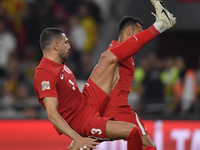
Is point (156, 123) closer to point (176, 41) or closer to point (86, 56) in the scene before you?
point (86, 56)

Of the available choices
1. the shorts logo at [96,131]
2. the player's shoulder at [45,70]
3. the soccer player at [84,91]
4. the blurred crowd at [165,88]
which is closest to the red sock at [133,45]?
the soccer player at [84,91]

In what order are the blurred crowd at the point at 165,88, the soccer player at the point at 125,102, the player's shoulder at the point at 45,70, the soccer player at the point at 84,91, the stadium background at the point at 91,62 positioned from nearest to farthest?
the soccer player at the point at 84,91 < the player's shoulder at the point at 45,70 < the soccer player at the point at 125,102 < the stadium background at the point at 91,62 < the blurred crowd at the point at 165,88

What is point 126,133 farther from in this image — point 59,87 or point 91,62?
point 91,62

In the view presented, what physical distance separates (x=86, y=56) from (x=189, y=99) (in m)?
2.61

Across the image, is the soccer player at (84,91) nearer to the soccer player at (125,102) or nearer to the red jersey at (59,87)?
the red jersey at (59,87)

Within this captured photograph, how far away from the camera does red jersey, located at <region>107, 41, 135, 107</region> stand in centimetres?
427

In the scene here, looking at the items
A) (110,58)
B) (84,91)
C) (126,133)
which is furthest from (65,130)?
(110,58)

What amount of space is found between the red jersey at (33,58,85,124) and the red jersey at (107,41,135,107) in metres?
0.59

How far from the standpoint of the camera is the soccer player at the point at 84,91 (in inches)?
135

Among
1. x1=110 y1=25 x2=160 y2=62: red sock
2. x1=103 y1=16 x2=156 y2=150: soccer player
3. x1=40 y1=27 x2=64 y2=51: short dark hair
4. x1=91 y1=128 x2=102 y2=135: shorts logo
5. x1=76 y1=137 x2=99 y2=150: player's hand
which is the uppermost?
x1=40 y1=27 x2=64 y2=51: short dark hair

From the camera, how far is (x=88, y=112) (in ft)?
12.2

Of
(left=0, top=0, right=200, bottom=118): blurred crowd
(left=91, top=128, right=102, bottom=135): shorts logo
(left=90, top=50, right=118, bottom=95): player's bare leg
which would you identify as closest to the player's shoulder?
(left=90, top=50, right=118, bottom=95): player's bare leg

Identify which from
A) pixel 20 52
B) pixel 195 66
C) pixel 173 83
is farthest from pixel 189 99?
pixel 20 52

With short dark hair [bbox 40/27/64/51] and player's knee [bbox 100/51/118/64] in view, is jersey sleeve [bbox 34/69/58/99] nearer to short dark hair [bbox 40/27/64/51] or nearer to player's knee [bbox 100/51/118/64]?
short dark hair [bbox 40/27/64/51]
